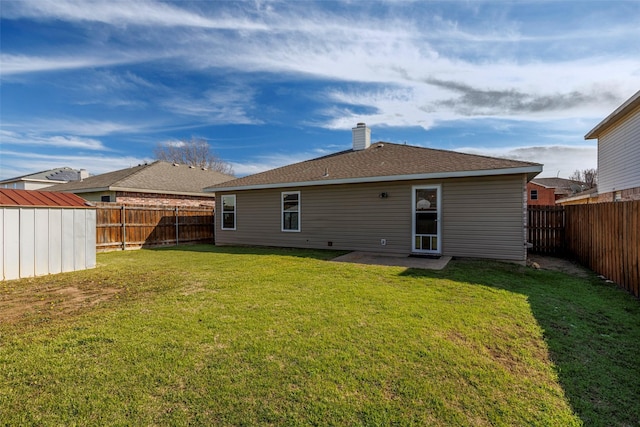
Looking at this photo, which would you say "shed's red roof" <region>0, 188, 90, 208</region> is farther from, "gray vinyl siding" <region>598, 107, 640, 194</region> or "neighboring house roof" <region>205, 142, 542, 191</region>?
"gray vinyl siding" <region>598, 107, 640, 194</region>

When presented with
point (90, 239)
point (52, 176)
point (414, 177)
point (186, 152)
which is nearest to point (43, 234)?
point (90, 239)

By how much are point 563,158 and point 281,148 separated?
37.1 m

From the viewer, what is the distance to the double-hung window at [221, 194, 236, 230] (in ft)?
42.1

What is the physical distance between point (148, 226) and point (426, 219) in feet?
35.9

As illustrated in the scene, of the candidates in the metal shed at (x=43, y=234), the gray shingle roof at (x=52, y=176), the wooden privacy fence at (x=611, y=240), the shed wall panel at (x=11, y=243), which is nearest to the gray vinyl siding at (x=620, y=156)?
the wooden privacy fence at (x=611, y=240)

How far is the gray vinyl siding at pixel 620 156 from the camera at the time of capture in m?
10.5

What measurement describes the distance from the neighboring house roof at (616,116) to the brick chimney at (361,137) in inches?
338

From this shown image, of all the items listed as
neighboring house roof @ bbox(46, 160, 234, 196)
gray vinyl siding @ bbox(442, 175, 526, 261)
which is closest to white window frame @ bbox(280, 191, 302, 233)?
gray vinyl siding @ bbox(442, 175, 526, 261)

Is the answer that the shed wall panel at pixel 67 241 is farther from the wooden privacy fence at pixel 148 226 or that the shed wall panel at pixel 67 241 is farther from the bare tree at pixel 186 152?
the bare tree at pixel 186 152

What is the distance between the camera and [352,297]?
487 centimetres

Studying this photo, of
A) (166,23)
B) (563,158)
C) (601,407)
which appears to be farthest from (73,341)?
(563,158)

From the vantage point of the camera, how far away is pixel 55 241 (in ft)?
23.3

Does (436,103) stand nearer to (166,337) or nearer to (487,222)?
(487,222)

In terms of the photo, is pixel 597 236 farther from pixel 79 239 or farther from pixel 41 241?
pixel 41 241
